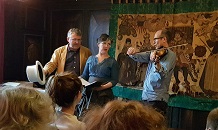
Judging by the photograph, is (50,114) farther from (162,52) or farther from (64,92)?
(162,52)

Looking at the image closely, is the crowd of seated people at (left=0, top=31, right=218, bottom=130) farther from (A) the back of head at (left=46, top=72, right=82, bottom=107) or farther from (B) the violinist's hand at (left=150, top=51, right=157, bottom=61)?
(B) the violinist's hand at (left=150, top=51, right=157, bottom=61)

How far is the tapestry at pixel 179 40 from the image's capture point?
12.2 ft

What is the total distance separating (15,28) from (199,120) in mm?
2757

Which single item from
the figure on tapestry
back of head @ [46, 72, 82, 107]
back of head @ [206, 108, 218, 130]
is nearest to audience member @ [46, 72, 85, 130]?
back of head @ [46, 72, 82, 107]

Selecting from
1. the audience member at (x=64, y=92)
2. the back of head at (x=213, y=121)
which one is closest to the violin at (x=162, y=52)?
the back of head at (x=213, y=121)

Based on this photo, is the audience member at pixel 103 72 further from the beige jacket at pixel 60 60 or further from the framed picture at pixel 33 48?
the framed picture at pixel 33 48

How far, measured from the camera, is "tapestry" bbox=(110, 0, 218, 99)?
371 centimetres

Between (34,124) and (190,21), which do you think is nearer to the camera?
(34,124)

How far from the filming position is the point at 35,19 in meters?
4.51

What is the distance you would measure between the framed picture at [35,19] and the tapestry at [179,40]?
45.3 inches

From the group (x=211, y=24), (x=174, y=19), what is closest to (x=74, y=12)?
(x=174, y=19)

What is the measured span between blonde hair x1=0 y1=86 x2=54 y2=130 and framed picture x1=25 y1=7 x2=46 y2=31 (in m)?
3.51

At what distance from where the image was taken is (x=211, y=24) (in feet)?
12.2

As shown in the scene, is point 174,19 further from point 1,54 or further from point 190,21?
point 1,54
